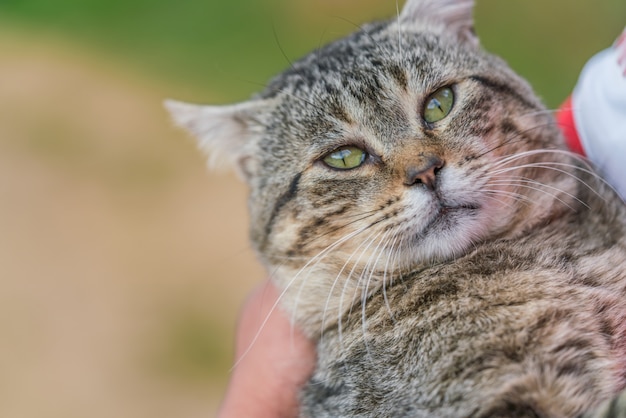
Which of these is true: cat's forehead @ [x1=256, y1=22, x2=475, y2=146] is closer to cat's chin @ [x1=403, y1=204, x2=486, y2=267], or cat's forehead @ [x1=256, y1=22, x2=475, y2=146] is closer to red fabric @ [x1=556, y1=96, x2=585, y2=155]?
cat's chin @ [x1=403, y1=204, x2=486, y2=267]

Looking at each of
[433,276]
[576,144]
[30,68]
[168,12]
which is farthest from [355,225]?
[30,68]

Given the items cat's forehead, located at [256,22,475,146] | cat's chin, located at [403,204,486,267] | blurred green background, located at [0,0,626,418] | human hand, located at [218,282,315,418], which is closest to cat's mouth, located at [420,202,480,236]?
cat's chin, located at [403,204,486,267]

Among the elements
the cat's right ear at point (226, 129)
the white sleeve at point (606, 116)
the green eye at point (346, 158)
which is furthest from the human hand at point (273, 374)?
the white sleeve at point (606, 116)

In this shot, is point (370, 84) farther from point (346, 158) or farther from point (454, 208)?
point (454, 208)

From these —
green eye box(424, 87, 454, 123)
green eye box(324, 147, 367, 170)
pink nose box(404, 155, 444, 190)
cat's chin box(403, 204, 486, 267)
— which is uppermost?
green eye box(424, 87, 454, 123)

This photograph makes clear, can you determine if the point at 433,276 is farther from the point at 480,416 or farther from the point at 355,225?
the point at 480,416

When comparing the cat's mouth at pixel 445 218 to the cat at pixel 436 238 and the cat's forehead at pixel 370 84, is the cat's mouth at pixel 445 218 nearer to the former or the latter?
the cat at pixel 436 238

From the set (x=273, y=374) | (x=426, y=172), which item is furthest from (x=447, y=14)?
(x=273, y=374)

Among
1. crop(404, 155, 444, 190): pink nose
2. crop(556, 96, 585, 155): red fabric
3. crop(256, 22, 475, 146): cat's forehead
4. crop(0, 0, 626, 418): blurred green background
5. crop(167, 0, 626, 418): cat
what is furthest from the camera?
crop(0, 0, 626, 418): blurred green background
